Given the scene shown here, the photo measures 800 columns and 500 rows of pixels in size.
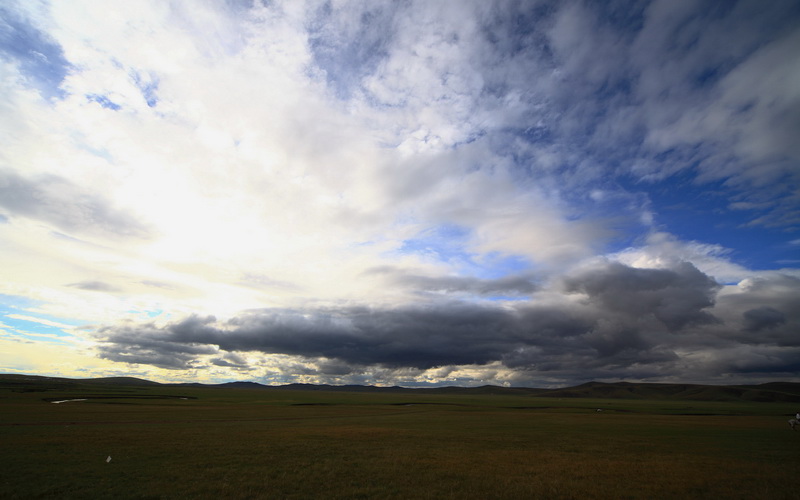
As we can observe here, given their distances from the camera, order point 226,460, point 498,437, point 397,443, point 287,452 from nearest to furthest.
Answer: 1. point 226,460
2. point 287,452
3. point 397,443
4. point 498,437

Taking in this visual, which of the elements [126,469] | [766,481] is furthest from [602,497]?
[126,469]

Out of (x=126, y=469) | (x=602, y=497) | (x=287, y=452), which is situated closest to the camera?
(x=602, y=497)

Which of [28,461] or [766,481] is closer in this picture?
[766,481]

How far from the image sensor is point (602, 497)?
19641 millimetres

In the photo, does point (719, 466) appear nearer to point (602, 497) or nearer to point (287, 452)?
point (602, 497)

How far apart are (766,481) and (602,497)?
11.9m

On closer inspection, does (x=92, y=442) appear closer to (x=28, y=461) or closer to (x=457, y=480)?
(x=28, y=461)

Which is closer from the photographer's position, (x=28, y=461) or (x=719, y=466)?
(x=28, y=461)

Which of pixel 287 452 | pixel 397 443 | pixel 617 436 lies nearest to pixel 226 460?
pixel 287 452

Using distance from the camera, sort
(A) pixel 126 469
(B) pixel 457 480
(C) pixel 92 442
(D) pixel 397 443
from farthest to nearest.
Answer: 1. (D) pixel 397 443
2. (C) pixel 92 442
3. (A) pixel 126 469
4. (B) pixel 457 480

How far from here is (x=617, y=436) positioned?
148ft

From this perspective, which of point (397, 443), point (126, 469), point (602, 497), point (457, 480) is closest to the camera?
point (602, 497)

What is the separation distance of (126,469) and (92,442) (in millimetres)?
14070

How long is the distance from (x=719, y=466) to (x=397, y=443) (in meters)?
24.6
